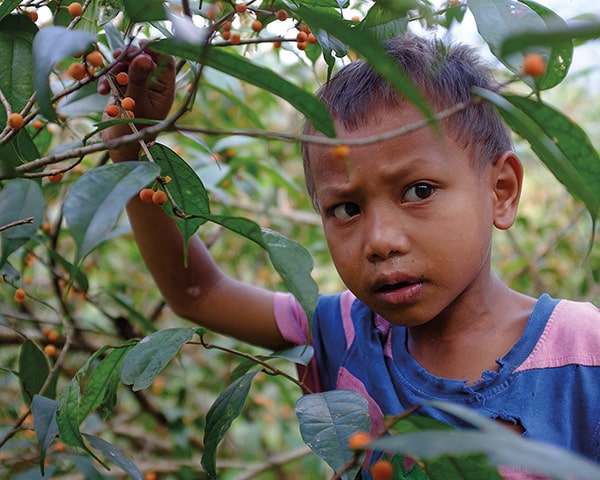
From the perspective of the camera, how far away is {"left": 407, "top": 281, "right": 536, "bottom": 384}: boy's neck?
1074 millimetres

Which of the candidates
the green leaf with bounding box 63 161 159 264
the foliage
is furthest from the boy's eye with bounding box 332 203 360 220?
the green leaf with bounding box 63 161 159 264

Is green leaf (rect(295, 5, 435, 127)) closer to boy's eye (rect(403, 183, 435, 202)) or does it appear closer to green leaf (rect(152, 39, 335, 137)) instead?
green leaf (rect(152, 39, 335, 137))

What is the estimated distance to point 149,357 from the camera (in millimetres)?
883

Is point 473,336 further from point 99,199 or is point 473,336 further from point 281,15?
point 99,199

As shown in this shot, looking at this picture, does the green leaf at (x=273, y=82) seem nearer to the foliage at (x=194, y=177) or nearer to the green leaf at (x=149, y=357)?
the foliage at (x=194, y=177)

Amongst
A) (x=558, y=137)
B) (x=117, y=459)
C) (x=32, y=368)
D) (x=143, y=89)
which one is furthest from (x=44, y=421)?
(x=558, y=137)

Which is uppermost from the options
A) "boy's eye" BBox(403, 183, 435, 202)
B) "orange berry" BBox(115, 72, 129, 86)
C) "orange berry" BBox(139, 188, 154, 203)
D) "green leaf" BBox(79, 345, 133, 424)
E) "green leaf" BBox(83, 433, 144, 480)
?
"orange berry" BBox(115, 72, 129, 86)

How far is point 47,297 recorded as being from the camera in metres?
1.92

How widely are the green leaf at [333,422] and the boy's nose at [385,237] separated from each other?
0.20 metres

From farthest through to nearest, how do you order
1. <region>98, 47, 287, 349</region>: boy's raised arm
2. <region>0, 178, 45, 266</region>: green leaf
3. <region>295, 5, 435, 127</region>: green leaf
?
<region>98, 47, 287, 349</region>: boy's raised arm < <region>0, 178, 45, 266</region>: green leaf < <region>295, 5, 435, 127</region>: green leaf

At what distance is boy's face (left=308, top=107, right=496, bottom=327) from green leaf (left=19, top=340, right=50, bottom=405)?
1.49ft

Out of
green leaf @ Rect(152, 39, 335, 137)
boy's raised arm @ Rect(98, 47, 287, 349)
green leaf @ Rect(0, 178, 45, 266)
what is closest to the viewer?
green leaf @ Rect(152, 39, 335, 137)

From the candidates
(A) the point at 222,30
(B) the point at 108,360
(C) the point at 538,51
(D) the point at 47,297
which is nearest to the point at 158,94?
(A) the point at 222,30

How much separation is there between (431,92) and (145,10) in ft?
1.48
